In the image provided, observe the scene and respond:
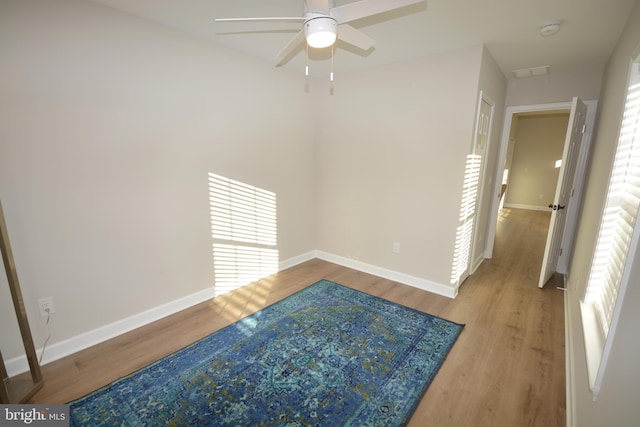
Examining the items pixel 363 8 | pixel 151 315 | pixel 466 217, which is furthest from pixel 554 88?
pixel 151 315

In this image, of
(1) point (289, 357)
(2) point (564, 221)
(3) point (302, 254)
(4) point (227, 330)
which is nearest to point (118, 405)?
(4) point (227, 330)

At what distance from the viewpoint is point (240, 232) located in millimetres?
3014

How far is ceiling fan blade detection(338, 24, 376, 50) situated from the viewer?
1.59 meters

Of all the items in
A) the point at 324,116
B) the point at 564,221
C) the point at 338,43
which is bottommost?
the point at 564,221

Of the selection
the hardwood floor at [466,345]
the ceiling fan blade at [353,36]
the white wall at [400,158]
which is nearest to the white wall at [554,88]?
the white wall at [400,158]

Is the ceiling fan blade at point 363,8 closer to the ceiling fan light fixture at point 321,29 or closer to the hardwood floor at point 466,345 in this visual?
the ceiling fan light fixture at point 321,29

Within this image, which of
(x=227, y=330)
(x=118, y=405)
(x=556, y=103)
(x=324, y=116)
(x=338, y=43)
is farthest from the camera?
(x=324, y=116)

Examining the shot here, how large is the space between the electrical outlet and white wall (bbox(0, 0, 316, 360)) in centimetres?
3

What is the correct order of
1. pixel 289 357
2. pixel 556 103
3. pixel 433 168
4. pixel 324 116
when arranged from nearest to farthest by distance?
pixel 289 357 → pixel 433 168 → pixel 556 103 → pixel 324 116

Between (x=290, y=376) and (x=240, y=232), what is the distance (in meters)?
1.59

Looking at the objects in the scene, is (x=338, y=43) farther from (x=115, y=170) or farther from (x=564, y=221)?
(x=564, y=221)

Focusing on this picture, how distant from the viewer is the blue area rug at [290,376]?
1.57m

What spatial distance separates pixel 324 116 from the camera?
3.71m

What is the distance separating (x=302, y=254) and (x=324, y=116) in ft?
6.18
